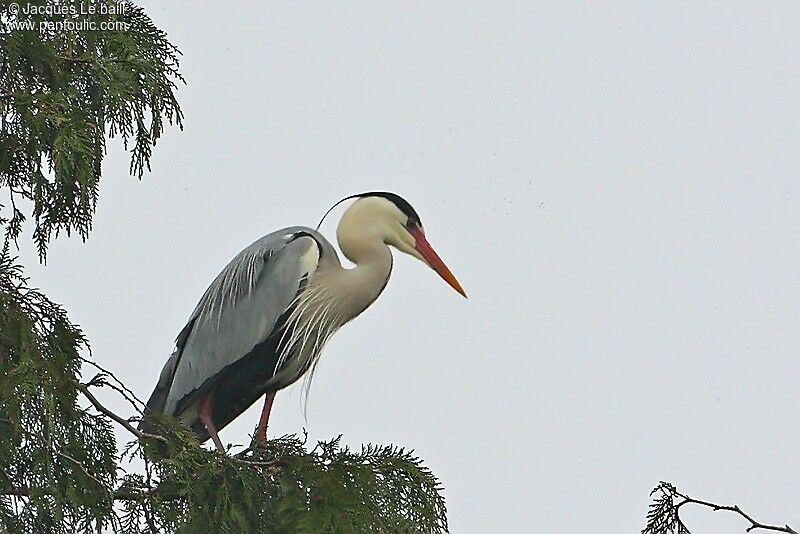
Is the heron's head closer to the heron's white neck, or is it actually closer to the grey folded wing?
the heron's white neck

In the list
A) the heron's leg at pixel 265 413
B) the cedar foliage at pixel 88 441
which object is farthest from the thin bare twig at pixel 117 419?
the heron's leg at pixel 265 413

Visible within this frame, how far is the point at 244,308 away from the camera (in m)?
4.84

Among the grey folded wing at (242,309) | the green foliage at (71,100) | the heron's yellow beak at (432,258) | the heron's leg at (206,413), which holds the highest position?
the heron's yellow beak at (432,258)

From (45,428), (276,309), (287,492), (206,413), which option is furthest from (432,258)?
(45,428)

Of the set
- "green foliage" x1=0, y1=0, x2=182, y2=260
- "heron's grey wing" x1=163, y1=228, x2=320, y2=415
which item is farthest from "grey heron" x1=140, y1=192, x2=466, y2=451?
"green foliage" x1=0, y1=0, x2=182, y2=260

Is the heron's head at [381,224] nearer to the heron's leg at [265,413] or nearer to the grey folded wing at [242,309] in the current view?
the grey folded wing at [242,309]

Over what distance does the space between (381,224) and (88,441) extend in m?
2.40

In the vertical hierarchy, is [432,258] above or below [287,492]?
above

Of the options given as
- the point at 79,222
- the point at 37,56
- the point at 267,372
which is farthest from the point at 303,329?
the point at 37,56

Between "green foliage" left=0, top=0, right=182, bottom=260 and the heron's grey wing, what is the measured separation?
1.64m

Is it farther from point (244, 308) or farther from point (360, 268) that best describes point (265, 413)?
point (360, 268)

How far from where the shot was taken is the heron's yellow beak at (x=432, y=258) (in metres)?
4.98

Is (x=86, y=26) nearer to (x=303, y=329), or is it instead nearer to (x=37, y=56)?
(x=37, y=56)

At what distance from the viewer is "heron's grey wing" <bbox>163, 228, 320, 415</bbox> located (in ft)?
15.7
